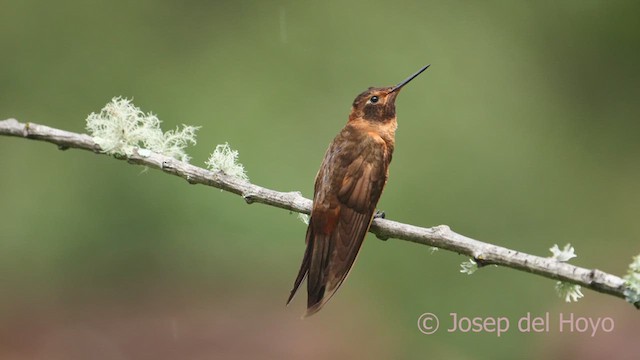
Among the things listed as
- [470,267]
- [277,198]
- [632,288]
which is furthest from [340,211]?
[632,288]

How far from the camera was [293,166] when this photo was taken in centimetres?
592

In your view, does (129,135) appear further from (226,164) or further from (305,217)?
(305,217)

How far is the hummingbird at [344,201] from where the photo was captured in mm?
2549

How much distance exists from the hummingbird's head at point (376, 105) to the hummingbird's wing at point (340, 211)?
0.70 ft

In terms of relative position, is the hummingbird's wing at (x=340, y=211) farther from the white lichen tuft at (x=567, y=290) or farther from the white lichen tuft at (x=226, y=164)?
the white lichen tuft at (x=567, y=290)

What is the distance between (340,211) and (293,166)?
319 centimetres

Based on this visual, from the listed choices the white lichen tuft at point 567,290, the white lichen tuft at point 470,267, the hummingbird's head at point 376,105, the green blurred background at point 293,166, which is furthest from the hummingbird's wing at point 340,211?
the green blurred background at point 293,166

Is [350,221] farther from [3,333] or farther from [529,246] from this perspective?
[529,246]

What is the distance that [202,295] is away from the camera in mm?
5195

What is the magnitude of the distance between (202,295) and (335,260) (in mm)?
2769

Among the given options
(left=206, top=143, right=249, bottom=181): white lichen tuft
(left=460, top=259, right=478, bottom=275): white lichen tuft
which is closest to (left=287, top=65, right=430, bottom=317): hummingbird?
(left=206, top=143, right=249, bottom=181): white lichen tuft

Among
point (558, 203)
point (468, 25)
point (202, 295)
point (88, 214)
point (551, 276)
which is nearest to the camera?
point (551, 276)

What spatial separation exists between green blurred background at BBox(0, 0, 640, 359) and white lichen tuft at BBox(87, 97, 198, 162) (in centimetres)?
203

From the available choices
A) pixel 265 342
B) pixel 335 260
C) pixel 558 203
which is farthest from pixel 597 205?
pixel 335 260
